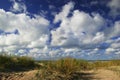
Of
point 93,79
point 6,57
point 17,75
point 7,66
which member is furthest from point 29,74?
point 6,57

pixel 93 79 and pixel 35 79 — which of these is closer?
pixel 35 79

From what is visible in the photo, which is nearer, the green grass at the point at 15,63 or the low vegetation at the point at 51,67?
the low vegetation at the point at 51,67

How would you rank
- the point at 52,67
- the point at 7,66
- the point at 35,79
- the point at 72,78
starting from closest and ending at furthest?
the point at 35,79, the point at 72,78, the point at 52,67, the point at 7,66

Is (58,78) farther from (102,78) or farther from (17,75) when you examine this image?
(102,78)

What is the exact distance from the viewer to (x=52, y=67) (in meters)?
11.8

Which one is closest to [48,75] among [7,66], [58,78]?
[58,78]

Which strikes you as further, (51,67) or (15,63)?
(15,63)

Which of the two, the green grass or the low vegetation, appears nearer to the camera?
the low vegetation

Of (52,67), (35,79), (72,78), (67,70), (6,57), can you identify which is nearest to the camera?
(35,79)

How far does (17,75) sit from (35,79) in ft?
2.83

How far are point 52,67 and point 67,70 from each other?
3.56ft

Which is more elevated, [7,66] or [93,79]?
[7,66]

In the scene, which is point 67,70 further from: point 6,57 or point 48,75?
point 6,57

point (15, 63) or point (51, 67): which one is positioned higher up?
point (15, 63)
